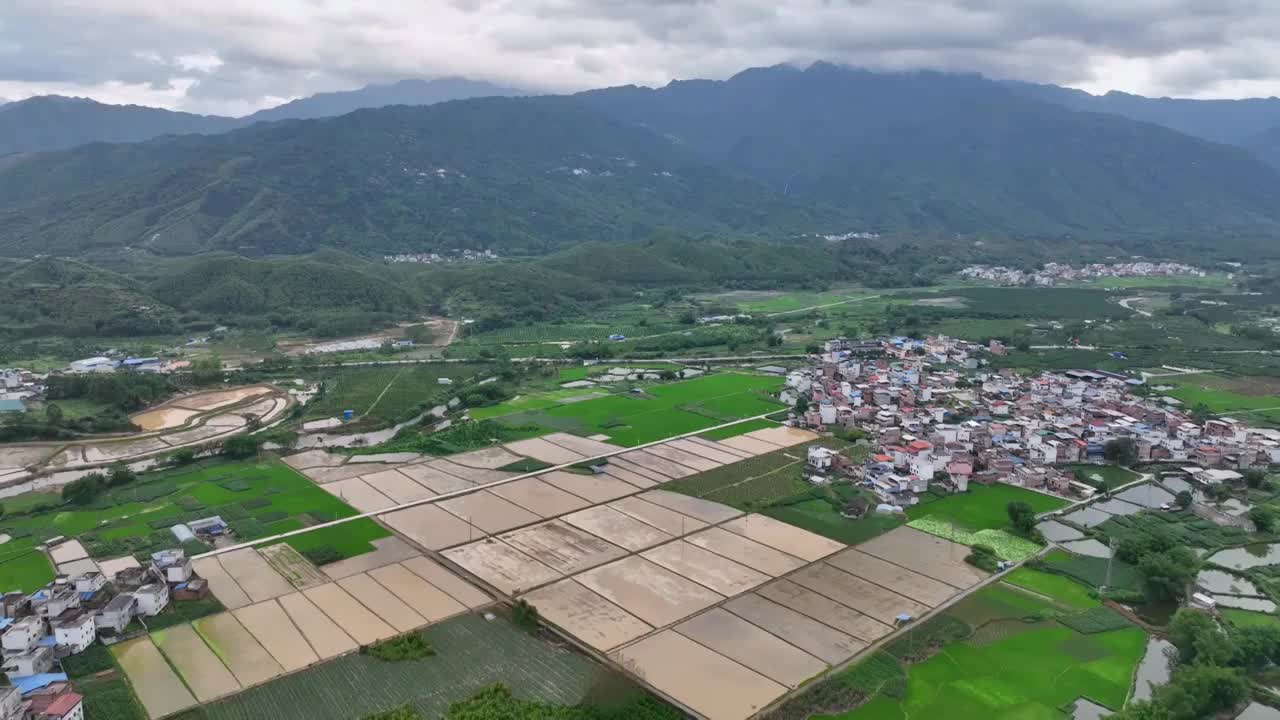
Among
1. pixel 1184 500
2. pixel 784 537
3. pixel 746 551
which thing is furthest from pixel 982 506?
pixel 746 551

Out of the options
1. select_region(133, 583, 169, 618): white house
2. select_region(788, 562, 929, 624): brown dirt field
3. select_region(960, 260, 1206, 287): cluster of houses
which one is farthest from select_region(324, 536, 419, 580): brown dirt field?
select_region(960, 260, 1206, 287): cluster of houses

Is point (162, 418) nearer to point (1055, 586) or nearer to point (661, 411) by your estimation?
point (661, 411)

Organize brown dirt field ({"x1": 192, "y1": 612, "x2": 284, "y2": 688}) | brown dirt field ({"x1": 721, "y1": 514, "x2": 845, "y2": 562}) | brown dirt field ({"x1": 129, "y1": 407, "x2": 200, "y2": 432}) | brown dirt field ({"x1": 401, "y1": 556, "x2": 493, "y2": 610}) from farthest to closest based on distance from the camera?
brown dirt field ({"x1": 129, "y1": 407, "x2": 200, "y2": 432}), brown dirt field ({"x1": 721, "y1": 514, "x2": 845, "y2": 562}), brown dirt field ({"x1": 401, "y1": 556, "x2": 493, "y2": 610}), brown dirt field ({"x1": 192, "y1": 612, "x2": 284, "y2": 688})

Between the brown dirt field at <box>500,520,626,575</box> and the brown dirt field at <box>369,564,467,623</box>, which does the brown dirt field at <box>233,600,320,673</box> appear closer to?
the brown dirt field at <box>369,564,467,623</box>

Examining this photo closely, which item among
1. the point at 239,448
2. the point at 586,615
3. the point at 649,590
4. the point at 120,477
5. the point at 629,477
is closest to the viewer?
the point at 586,615

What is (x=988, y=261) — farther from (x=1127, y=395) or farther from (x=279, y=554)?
(x=279, y=554)

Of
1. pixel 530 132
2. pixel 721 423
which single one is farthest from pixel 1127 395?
pixel 530 132

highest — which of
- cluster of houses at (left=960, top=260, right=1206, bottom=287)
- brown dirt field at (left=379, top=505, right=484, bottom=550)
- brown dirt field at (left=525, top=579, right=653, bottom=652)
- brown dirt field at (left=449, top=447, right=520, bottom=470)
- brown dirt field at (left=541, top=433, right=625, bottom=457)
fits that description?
cluster of houses at (left=960, top=260, right=1206, bottom=287)
